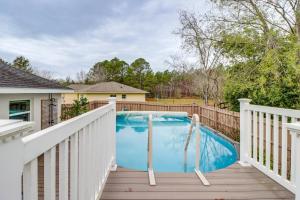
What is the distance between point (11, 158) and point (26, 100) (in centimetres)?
868

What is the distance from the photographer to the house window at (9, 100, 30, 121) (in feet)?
25.3

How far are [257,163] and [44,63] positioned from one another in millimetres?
31299

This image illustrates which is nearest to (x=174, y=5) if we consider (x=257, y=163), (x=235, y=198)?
(x=257, y=163)

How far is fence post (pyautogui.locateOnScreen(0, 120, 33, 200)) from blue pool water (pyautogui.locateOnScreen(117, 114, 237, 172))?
21.5 ft

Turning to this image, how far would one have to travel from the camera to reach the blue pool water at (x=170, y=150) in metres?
7.97

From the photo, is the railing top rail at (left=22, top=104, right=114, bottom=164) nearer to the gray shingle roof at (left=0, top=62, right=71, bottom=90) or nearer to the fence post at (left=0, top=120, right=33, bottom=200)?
the fence post at (left=0, top=120, right=33, bottom=200)

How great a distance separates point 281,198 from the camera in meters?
3.10

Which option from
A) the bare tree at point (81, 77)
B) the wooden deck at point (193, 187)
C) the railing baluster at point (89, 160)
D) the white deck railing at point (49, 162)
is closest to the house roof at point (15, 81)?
the wooden deck at point (193, 187)

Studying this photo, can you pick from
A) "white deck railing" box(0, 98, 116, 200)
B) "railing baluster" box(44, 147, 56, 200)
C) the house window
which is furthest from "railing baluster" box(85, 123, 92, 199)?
the house window

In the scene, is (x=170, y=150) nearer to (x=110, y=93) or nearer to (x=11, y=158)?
(x=11, y=158)

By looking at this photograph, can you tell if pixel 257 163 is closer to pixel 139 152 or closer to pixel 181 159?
pixel 181 159

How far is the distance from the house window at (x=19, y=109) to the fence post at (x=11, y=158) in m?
7.56

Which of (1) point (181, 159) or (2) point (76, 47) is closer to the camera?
(1) point (181, 159)

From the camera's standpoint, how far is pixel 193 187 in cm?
351
